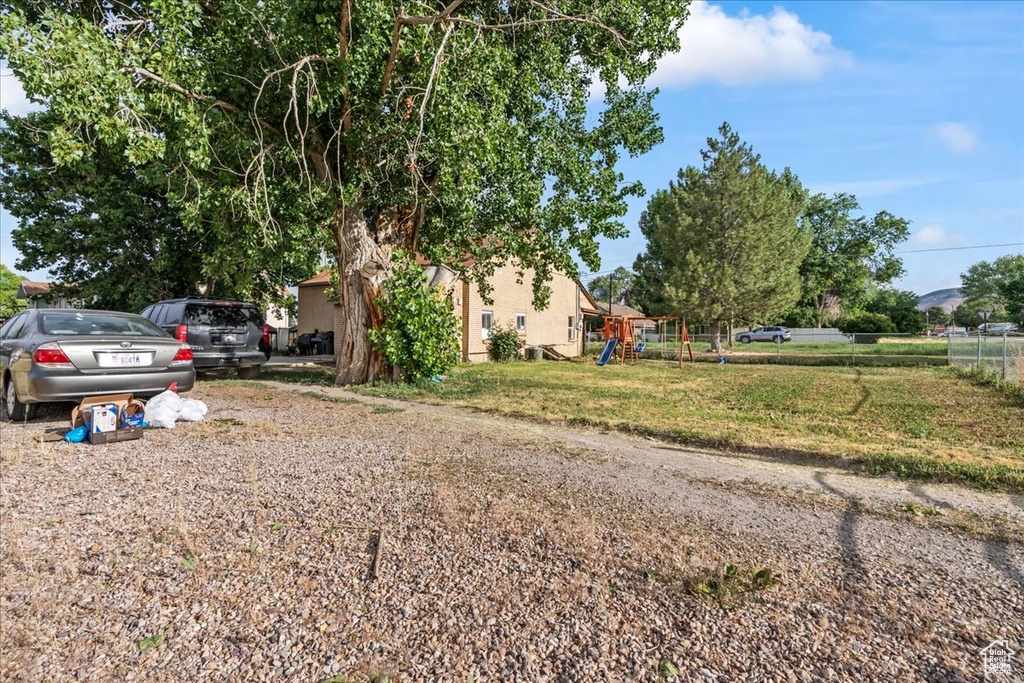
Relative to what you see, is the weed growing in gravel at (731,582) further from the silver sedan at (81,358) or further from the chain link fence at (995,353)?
the chain link fence at (995,353)

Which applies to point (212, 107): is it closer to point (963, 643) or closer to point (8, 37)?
point (8, 37)

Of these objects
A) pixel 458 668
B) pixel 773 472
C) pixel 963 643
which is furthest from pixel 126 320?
pixel 963 643

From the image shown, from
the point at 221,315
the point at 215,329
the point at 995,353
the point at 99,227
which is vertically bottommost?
the point at 995,353

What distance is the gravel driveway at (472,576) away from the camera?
2178 millimetres

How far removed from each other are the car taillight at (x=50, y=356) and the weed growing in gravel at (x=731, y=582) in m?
7.03

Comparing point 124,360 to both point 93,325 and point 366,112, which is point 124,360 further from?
point 366,112

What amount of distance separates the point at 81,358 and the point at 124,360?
42cm

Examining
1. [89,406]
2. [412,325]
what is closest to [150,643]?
[89,406]

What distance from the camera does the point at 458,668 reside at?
2119 millimetres

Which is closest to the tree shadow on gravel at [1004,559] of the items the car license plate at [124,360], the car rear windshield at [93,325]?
the car license plate at [124,360]

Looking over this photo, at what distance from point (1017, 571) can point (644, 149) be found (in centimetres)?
1174

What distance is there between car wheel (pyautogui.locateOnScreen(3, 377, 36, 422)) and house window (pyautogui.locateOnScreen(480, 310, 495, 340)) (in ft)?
48.6

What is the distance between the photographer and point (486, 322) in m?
21.2

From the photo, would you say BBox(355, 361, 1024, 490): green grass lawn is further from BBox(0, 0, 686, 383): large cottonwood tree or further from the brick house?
the brick house
